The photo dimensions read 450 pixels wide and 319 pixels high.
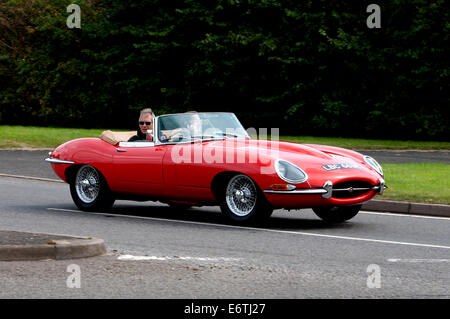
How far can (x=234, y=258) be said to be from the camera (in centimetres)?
813

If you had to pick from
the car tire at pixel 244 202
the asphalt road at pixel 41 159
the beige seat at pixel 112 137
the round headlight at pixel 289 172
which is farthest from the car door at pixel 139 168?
the asphalt road at pixel 41 159

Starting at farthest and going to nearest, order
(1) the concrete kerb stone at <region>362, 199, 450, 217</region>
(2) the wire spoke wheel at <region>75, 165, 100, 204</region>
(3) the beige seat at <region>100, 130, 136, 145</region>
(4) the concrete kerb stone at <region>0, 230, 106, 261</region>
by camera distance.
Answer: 1. (1) the concrete kerb stone at <region>362, 199, 450, 217</region>
2. (2) the wire spoke wheel at <region>75, 165, 100, 204</region>
3. (3) the beige seat at <region>100, 130, 136, 145</region>
4. (4) the concrete kerb stone at <region>0, 230, 106, 261</region>

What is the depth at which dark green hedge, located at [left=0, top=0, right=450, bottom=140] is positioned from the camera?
113 ft

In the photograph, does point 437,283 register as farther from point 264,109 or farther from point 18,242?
point 264,109

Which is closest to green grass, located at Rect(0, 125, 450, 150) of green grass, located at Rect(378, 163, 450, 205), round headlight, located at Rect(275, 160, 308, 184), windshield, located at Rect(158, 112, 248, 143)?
green grass, located at Rect(378, 163, 450, 205)

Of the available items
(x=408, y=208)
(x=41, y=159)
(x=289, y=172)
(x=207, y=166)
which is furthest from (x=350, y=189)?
(x=41, y=159)

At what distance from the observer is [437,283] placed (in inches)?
273

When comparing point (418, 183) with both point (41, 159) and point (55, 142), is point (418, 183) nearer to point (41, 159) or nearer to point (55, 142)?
point (41, 159)

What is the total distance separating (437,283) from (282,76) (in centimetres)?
3105

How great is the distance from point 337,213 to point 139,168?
2825 mm

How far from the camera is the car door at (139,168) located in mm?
11280

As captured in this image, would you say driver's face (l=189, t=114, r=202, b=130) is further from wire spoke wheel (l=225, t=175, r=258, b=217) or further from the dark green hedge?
the dark green hedge

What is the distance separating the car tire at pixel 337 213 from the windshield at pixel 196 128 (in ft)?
4.92

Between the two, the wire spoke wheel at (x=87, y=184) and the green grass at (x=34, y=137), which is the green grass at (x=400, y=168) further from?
the wire spoke wheel at (x=87, y=184)
